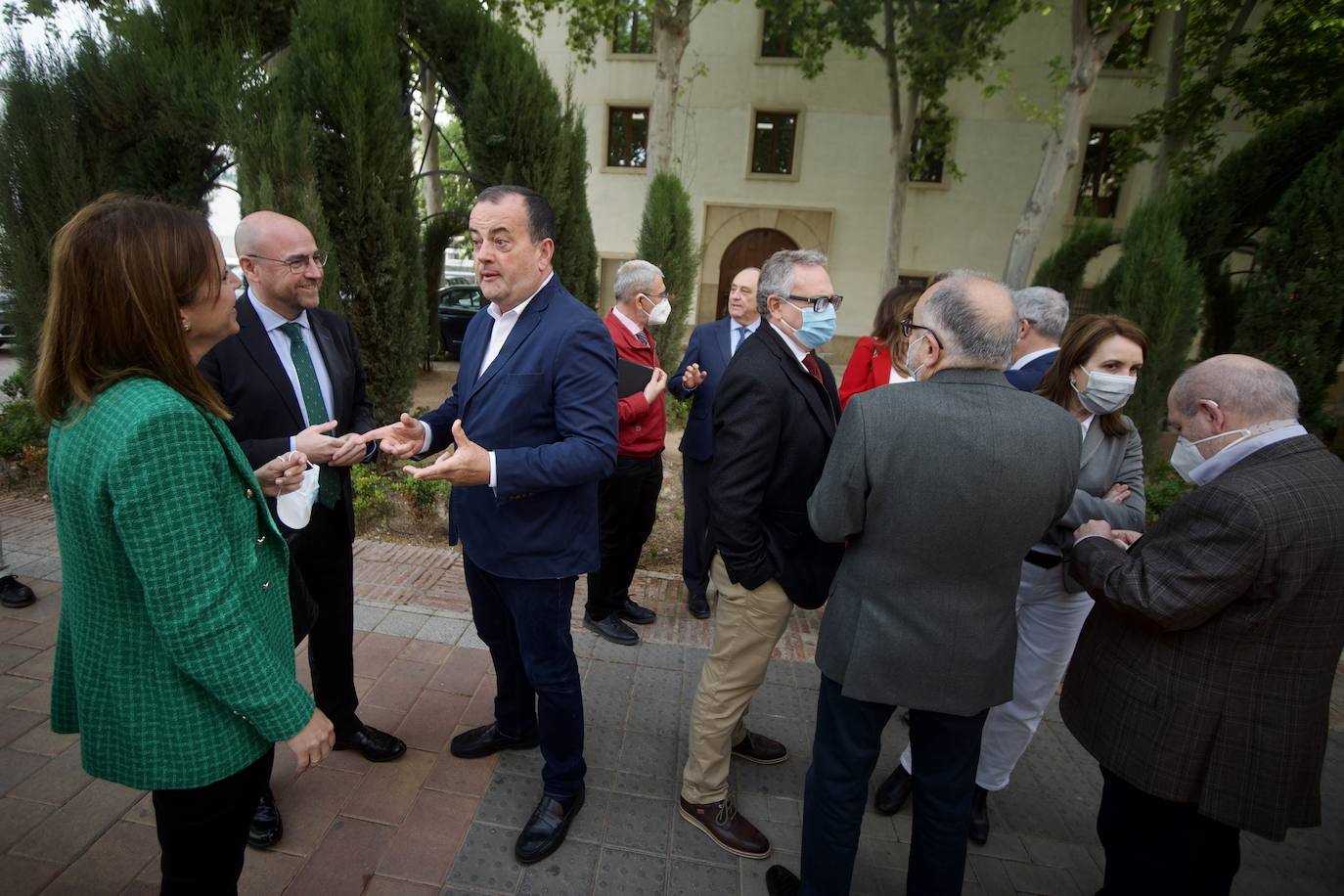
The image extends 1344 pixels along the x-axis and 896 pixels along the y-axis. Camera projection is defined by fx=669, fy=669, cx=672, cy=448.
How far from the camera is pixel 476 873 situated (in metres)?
2.36

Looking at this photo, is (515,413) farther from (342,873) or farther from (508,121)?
(508,121)

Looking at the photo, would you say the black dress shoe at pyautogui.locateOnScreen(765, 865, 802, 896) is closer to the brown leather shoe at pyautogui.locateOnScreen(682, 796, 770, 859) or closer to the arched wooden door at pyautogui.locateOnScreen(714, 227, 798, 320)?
the brown leather shoe at pyautogui.locateOnScreen(682, 796, 770, 859)

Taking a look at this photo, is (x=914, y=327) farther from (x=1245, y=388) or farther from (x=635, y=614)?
(x=635, y=614)

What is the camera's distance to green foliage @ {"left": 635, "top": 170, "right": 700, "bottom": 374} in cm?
1017

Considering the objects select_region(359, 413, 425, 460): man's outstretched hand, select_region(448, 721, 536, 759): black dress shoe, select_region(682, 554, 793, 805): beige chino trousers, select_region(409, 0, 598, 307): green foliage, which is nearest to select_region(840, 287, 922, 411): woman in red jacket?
select_region(682, 554, 793, 805): beige chino trousers

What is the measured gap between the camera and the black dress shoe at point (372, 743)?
2.89 metres

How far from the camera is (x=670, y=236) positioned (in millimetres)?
10258

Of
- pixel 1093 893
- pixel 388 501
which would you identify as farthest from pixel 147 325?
pixel 388 501

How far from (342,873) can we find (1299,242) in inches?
320

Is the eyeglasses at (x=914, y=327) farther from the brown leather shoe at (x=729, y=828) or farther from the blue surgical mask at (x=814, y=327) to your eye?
the brown leather shoe at (x=729, y=828)

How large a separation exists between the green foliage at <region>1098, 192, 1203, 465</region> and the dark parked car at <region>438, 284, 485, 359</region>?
1224 centimetres

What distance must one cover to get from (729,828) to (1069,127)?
33.5ft

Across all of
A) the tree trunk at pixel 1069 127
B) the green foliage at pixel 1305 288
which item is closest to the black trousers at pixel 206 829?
the green foliage at pixel 1305 288

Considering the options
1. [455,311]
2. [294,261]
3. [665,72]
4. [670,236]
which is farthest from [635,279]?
[455,311]
